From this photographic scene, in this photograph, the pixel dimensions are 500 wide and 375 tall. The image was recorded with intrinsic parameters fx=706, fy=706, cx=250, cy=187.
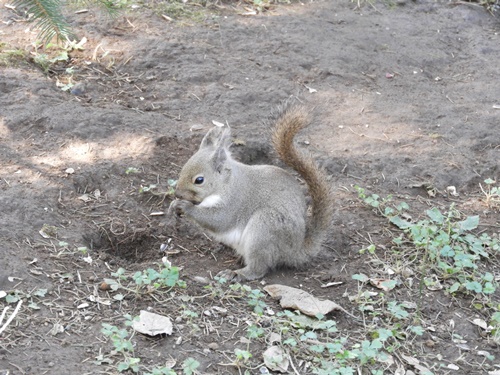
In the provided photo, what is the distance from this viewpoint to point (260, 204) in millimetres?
3600

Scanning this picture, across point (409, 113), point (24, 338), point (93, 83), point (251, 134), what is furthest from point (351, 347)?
point (93, 83)

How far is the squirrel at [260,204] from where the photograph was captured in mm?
3521

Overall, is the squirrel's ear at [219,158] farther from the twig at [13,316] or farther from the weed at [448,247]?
the twig at [13,316]

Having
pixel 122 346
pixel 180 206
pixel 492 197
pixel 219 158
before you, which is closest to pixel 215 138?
pixel 219 158

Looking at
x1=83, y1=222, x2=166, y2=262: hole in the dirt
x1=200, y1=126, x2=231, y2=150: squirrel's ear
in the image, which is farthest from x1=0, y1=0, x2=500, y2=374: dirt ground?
x1=200, y1=126, x2=231, y2=150: squirrel's ear

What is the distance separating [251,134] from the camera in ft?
14.7

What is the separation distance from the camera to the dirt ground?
2.98 metres

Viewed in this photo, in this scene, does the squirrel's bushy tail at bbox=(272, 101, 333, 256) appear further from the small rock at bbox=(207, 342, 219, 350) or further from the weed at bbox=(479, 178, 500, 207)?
the weed at bbox=(479, 178, 500, 207)

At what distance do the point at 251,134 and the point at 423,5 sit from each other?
297 centimetres

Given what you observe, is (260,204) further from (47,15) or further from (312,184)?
(47,15)

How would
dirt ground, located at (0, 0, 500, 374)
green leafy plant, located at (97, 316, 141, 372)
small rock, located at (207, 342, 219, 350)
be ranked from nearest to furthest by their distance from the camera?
green leafy plant, located at (97, 316, 141, 372) < small rock, located at (207, 342, 219, 350) < dirt ground, located at (0, 0, 500, 374)

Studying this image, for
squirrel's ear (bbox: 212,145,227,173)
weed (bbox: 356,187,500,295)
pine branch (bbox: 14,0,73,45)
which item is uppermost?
pine branch (bbox: 14,0,73,45)

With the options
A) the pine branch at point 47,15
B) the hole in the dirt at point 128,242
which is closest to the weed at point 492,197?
the hole in the dirt at point 128,242

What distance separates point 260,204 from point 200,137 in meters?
0.95
